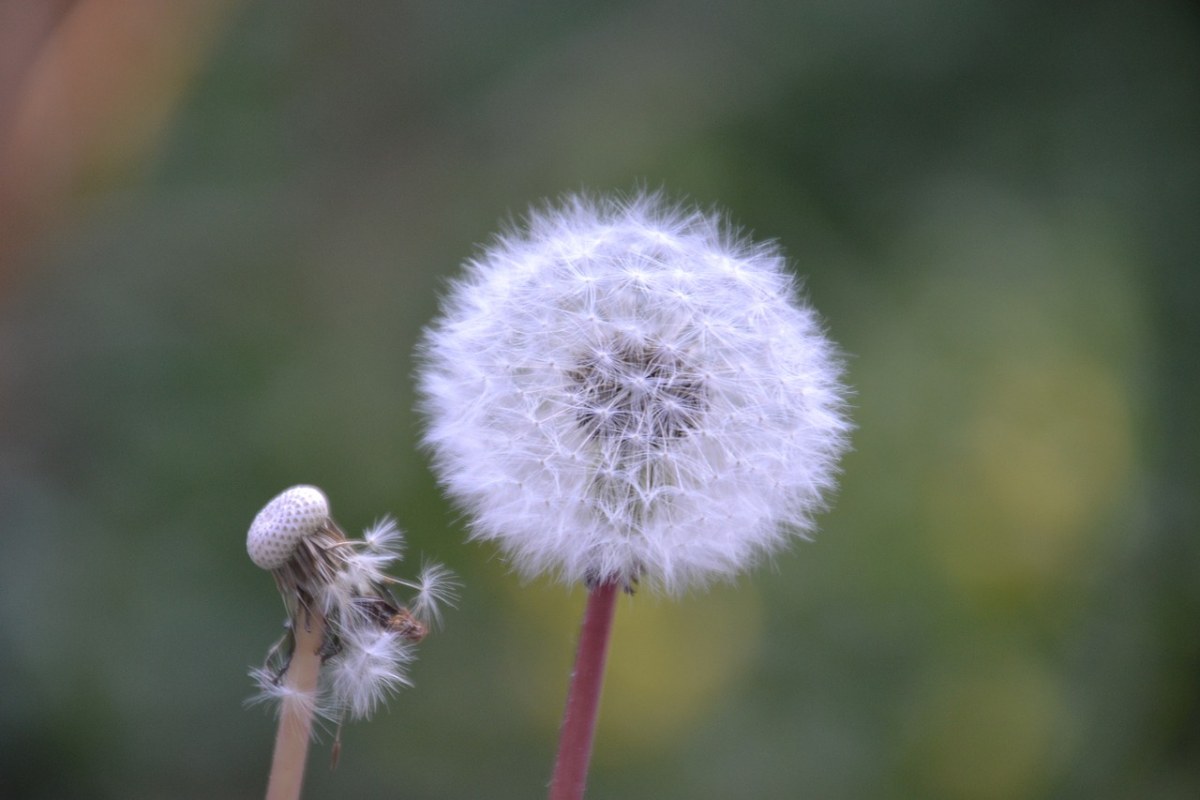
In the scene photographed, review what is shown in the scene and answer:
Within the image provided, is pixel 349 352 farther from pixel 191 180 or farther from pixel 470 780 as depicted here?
pixel 470 780

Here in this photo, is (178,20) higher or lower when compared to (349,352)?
higher

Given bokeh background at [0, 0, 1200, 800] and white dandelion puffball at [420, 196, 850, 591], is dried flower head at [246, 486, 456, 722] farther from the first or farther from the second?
bokeh background at [0, 0, 1200, 800]

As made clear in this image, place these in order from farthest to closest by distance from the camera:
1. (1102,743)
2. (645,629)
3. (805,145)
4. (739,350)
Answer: (805,145) → (1102,743) → (645,629) → (739,350)

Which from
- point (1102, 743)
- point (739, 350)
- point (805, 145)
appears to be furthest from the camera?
point (805, 145)

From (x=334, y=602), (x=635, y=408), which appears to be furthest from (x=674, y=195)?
(x=334, y=602)

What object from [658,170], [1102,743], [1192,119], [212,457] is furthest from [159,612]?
[1192,119]

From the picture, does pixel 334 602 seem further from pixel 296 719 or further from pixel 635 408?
pixel 635 408

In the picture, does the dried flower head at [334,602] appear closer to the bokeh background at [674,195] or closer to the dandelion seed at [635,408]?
the dandelion seed at [635,408]
